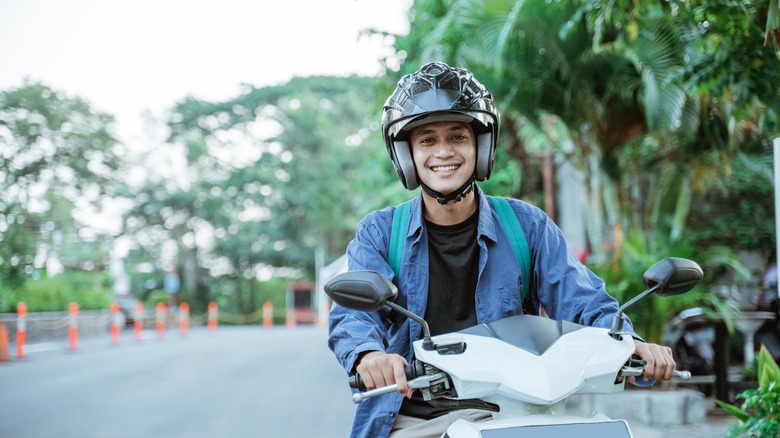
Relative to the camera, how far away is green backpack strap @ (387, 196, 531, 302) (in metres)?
2.65

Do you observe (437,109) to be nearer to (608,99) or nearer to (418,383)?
(418,383)

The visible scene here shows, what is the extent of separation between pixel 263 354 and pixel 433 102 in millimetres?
14895

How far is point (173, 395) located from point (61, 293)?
54.5 feet

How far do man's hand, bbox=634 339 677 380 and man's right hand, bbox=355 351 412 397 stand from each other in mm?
657

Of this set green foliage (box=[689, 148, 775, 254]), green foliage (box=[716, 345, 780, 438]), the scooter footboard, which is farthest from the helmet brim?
green foliage (box=[689, 148, 775, 254])

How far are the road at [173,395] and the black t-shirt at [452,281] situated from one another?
5004 millimetres

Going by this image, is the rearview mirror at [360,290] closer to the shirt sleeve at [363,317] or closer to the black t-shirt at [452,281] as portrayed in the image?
the shirt sleeve at [363,317]

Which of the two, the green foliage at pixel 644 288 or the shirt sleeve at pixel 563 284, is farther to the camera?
the green foliage at pixel 644 288

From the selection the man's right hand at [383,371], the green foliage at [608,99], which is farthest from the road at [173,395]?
the man's right hand at [383,371]

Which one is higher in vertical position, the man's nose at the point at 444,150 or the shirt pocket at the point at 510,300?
the man's nose at the point at 444,150

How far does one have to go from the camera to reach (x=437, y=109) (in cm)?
245

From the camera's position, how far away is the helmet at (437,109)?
97.4 inches

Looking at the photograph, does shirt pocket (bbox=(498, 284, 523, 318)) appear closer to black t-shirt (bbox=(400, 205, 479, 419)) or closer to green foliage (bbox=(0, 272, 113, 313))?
black t-shirt (bbox=(400, 205, 479, 419))

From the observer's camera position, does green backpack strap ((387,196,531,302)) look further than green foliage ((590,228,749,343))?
No
